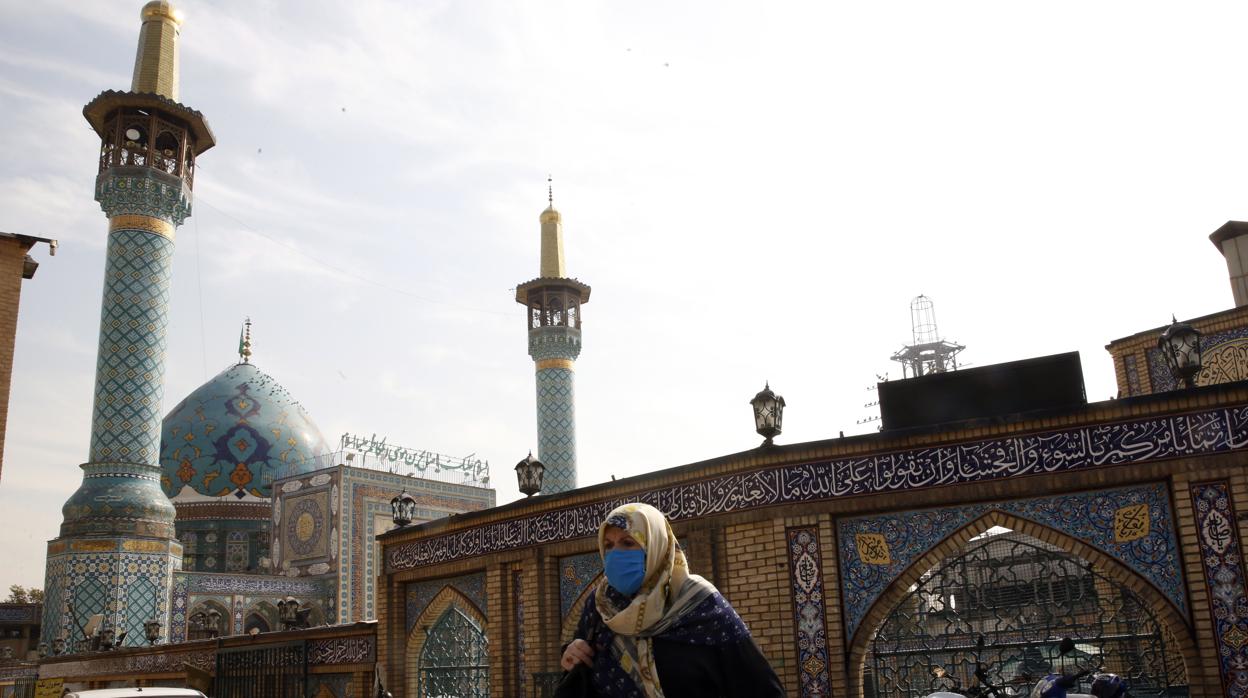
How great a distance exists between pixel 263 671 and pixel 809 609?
8.20 metres

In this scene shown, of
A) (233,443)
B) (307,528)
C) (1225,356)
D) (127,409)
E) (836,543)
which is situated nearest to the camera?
(836,543)

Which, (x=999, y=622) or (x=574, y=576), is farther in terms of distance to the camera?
(x=574, y=576)

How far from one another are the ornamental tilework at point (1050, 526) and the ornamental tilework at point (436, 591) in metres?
4.49

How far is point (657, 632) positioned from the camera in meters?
2.78

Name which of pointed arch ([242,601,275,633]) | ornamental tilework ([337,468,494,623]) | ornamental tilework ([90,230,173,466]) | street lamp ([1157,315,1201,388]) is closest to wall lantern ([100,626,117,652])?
ornamental tilework ([90,230,173,466])

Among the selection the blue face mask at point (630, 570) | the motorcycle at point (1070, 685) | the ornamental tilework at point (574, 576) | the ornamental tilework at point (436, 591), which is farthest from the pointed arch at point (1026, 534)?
the blue face mask at point (630, 570)

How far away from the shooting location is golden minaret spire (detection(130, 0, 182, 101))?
23500 mm

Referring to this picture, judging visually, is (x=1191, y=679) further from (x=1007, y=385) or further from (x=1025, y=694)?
(x=1007, y=385)

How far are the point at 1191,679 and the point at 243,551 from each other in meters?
29.0

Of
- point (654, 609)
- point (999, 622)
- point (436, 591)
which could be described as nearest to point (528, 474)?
point (436, 591)


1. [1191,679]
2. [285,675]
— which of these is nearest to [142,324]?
[285,675]

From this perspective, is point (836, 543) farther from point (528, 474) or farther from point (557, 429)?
point (557, 429)

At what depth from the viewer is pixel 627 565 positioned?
2.85 m

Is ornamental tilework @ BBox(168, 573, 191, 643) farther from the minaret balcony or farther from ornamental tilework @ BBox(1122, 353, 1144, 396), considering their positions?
ornamental tilework @ BBox(1122, 353, 1144, 396)
